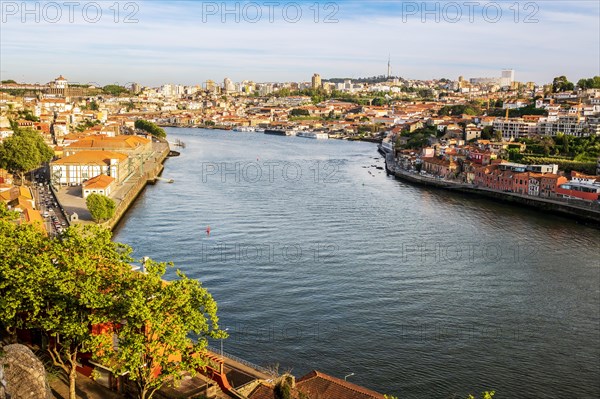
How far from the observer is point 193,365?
3424 mm

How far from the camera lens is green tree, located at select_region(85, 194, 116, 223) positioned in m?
10.1

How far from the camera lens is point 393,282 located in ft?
25.9

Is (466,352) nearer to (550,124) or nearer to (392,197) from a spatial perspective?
(392,197)

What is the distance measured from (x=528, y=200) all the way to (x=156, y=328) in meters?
12.7

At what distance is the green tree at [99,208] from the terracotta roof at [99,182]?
6.38 feet

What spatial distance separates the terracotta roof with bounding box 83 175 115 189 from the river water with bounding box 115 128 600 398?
81 cm

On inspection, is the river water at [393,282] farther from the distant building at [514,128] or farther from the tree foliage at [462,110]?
the tree foliage at [462,110]

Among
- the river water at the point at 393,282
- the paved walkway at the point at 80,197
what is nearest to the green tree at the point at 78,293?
the river water at the point at 393,282

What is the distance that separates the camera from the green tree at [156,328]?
3.25 meters

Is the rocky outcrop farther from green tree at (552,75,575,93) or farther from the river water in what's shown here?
green tree at (552,75,575,93)

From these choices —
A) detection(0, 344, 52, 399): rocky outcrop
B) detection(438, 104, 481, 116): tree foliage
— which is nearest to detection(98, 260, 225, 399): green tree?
detection(0, 344, 52, 399): rocky outcrop

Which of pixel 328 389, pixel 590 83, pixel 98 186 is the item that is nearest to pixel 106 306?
pixel 328 389

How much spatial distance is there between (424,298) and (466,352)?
4.73 ft

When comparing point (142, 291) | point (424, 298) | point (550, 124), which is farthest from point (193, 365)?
point (550, 124)
